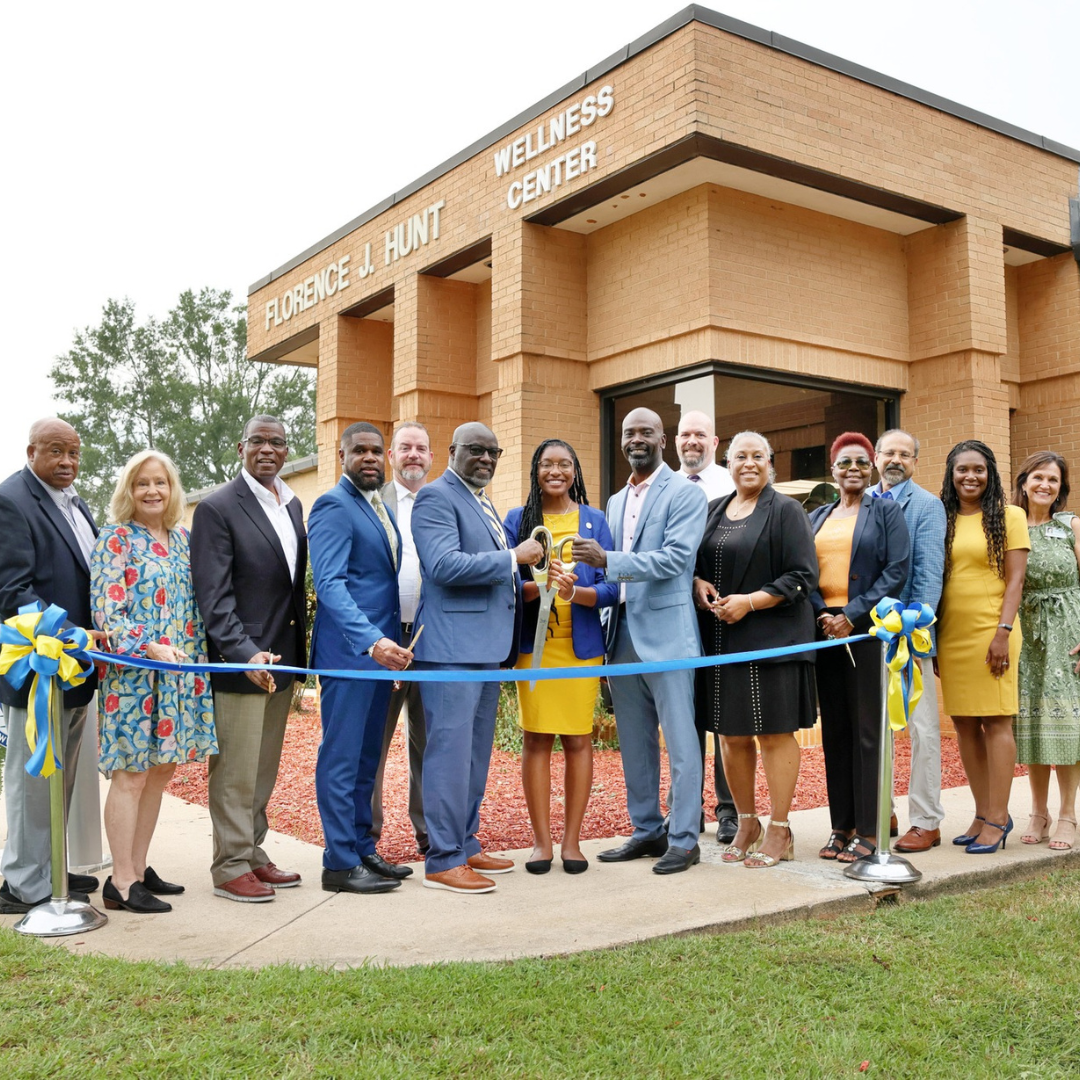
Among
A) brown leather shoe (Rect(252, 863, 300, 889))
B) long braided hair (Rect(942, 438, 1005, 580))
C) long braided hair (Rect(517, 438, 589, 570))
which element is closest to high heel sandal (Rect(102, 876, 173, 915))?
brown leather shoe (Rect(252, 863, 300, 889))

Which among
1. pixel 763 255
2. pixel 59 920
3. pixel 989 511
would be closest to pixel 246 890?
pixel 59 920

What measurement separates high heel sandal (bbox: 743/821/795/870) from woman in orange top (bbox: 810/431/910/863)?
0.67 feet

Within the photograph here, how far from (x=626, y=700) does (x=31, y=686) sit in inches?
108

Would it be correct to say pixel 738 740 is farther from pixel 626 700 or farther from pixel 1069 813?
pixel 1069 813

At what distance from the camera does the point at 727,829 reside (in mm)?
5906

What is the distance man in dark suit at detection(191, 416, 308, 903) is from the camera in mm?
4711

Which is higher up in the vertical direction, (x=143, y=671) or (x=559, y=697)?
(x=143, y=671)

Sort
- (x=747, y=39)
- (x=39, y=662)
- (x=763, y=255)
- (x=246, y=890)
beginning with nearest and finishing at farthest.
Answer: (x=39, y=662), (x=246, y=890), (x=747, y=39), (x=763, y=255)

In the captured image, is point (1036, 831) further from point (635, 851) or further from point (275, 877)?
point (275, 877)

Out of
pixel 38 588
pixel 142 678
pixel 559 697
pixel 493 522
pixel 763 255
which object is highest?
pixel 763 255

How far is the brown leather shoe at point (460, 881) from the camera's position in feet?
15.7

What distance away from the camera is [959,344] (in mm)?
10742

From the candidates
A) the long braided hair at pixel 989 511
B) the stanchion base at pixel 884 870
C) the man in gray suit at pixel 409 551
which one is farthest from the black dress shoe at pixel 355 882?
the long braided hair at pixel 989 511

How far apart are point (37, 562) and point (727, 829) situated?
3.71 meters
